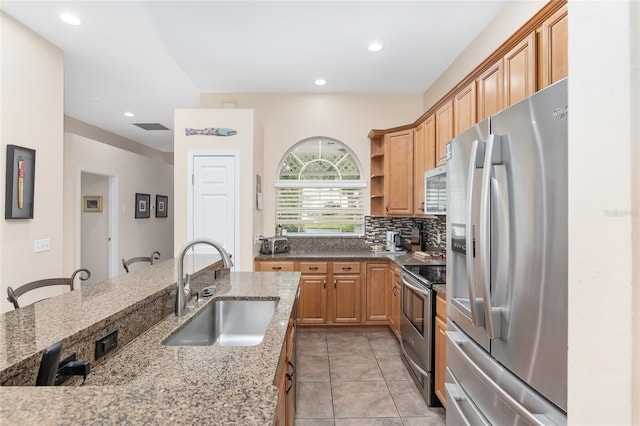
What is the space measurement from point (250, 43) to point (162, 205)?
5.60 meters

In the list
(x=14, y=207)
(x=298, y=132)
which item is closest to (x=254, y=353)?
(x=14, y=207)

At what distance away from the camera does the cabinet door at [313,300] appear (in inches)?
142

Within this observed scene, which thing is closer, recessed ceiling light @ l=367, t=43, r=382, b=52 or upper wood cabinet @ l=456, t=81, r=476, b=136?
upper wood cabinet @ l=456, t=81, r=476, b=136

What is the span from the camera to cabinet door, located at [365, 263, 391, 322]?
363cm

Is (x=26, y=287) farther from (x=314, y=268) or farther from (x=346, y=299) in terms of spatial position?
(x=346, y=299)

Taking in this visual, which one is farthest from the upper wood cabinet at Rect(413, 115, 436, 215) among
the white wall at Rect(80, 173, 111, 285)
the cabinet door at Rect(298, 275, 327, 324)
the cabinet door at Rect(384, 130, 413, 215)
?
the white wall at Rect(80, 173, 111, 285)

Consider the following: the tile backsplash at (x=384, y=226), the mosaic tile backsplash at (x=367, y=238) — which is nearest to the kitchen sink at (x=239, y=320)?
the mosaic tile backsplash at (x=367, y=238)

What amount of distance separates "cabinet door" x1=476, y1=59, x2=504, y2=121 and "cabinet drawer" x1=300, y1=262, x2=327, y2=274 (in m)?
2.22

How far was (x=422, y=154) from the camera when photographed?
3430 millimetres

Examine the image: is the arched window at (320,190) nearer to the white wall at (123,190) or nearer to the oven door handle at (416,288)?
the oven door handle at (416,288)

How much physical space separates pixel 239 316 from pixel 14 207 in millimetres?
2327

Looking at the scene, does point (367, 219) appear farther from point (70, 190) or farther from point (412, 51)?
point (70, 190)

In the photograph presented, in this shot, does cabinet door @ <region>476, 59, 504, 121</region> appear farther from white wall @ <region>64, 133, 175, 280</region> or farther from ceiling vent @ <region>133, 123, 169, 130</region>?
ceiling vent @ <region>133, 123, 169, 130</region>

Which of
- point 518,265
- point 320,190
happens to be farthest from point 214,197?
point 518,265
